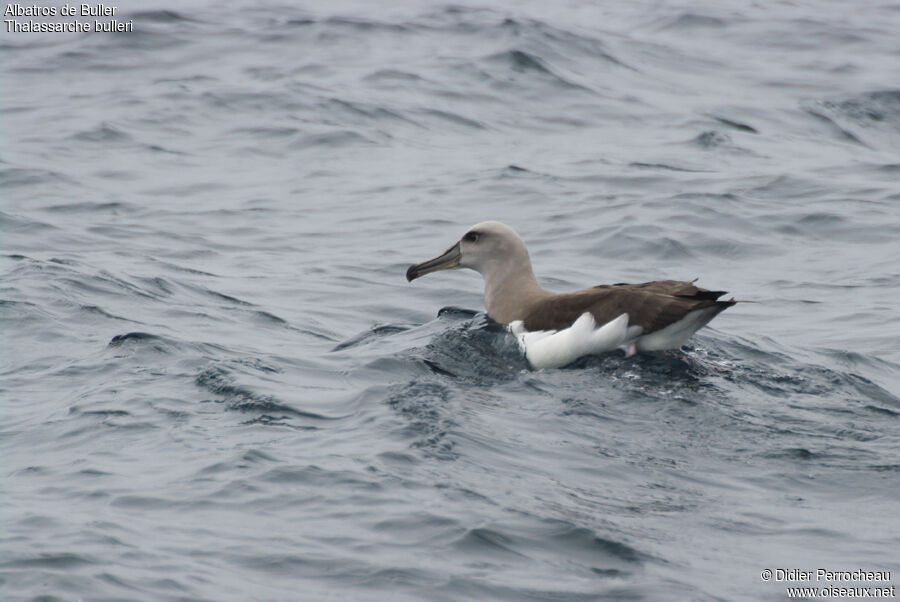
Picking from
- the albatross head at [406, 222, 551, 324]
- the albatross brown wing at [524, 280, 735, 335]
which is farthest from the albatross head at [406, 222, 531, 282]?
the albatross brown wing at [524, 280, 735, 335]

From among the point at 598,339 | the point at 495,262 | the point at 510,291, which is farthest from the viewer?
the point at 495,262

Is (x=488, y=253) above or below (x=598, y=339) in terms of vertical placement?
above

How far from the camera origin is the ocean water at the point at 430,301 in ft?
21.3

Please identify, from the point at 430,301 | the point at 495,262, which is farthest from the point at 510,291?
the point at 430,301

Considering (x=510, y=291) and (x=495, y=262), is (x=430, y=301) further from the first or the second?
(x=510, y=291)

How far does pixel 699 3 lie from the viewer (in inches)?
1101

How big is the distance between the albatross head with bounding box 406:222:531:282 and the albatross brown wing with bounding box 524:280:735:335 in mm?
1216

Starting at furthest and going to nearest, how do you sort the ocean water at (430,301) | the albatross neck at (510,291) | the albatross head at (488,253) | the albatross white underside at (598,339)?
the albatross head at (488,253), the albatross neck at (510,291), the albatross white underside at (598,339), the ocean water at (430,301)

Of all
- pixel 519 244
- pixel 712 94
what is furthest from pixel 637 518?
pixel 712 94

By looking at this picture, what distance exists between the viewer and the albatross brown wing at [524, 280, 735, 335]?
9.35 metres

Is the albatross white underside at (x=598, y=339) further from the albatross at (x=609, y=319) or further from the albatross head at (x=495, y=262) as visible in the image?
the albatross head at (x=495, y=262)

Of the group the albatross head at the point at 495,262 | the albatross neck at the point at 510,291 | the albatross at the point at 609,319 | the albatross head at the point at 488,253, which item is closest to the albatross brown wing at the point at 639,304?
the albatross at the point at 609,319

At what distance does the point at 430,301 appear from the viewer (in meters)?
13.0

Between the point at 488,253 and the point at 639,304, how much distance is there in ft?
6.90
